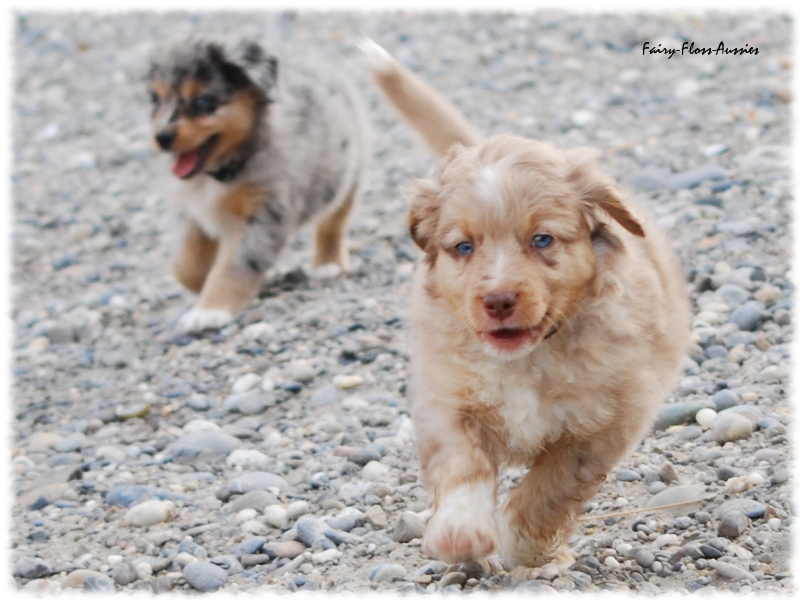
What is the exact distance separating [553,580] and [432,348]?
699 mm

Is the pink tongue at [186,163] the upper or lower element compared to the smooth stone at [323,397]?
upper

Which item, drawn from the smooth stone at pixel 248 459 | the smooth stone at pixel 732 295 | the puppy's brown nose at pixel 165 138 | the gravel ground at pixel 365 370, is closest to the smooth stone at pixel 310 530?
the gravel ground at pixel 365 370

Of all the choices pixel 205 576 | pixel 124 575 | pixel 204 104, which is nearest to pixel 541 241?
pixel 205 576

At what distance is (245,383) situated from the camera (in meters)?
4.78

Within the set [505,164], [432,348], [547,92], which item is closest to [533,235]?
[505,164]

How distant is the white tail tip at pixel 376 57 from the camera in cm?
400

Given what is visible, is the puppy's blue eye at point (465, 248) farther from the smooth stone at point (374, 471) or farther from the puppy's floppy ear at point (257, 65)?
the puppy's floppy ear at point (257, 65)

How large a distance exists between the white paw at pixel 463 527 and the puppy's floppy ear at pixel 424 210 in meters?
0.76

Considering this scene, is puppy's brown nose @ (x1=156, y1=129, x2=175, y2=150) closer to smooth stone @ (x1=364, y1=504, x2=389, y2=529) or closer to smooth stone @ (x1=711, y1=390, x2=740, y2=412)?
smooth stone @ (x1=364, y1=504, x2=389, y2=529)

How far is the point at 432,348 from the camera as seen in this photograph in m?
3.08

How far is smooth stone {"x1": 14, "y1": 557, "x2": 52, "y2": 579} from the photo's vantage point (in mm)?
3268

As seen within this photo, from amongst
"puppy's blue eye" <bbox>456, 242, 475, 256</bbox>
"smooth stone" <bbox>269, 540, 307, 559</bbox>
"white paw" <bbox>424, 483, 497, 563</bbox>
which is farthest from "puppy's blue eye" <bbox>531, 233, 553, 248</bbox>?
"smooth stone" <bbox>269, 540, 307, 559</bbox>

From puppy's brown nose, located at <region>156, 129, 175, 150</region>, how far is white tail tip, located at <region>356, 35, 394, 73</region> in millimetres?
2051

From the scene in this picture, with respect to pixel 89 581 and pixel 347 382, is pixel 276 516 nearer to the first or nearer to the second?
pixel 89 581
